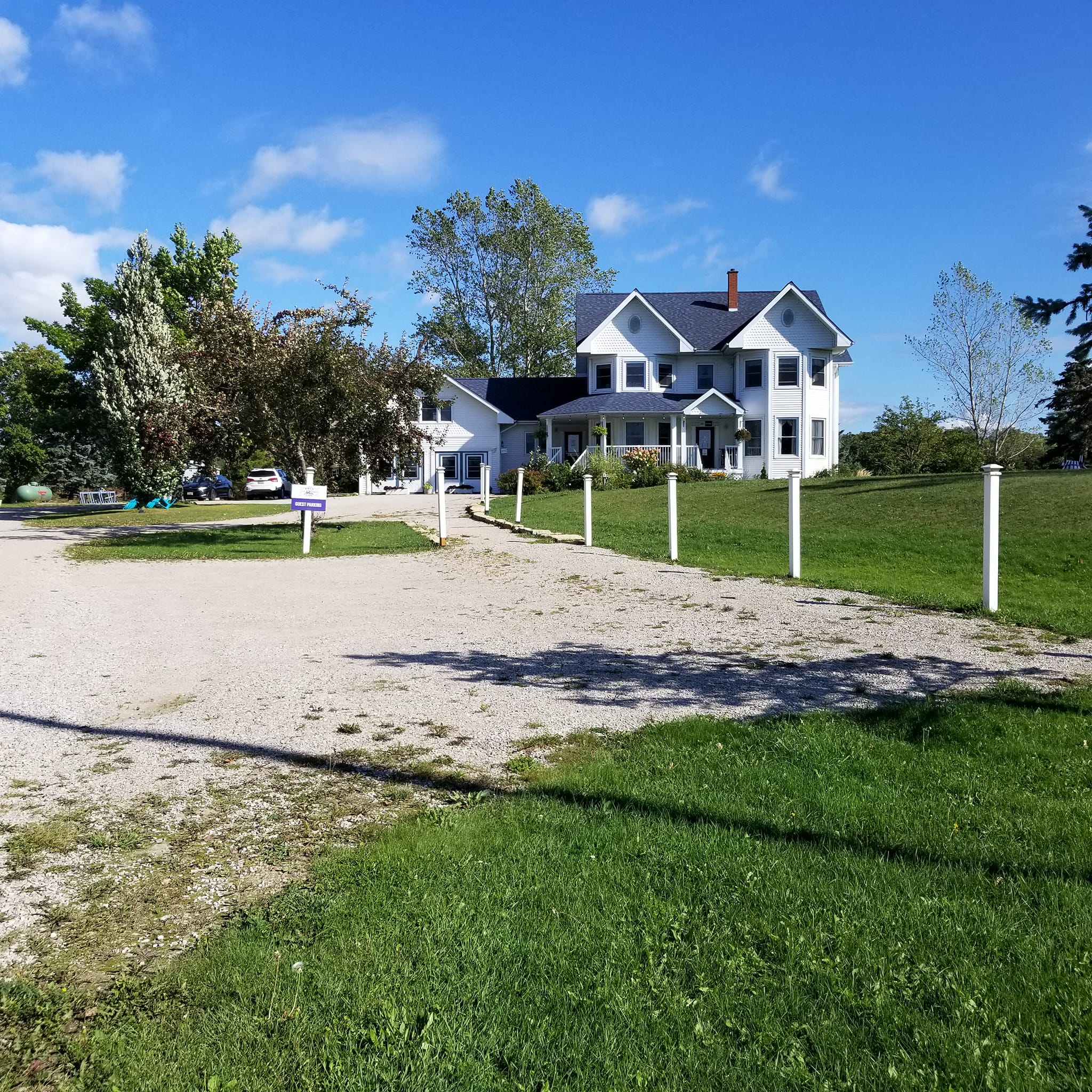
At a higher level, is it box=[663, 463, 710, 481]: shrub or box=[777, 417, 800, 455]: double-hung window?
box=[777, 417, 800, 455]: double-hung window

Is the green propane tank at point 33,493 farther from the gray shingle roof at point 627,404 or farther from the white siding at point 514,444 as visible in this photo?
the gray shingle roof at point 627,404

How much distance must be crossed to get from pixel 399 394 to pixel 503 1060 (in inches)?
807

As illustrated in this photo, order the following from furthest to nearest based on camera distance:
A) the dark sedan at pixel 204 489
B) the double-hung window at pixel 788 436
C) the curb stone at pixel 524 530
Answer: the dark sedan at pixel 204 489 → the double-hung window at pixel 788 436 → the curb stone at pixel 524 530

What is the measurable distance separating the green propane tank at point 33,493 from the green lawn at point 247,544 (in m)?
35.3

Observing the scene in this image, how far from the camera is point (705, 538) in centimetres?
1964

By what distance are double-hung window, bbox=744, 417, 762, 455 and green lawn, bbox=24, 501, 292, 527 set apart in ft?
76.3

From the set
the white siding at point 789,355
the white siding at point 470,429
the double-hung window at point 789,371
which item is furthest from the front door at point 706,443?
the white siding at point 470,429

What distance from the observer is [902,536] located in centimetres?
1828

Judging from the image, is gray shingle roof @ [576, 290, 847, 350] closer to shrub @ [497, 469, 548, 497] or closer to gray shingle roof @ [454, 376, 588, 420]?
gray shingle roof @ [454, 376, 588, 420]

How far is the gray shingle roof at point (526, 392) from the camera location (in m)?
53.2

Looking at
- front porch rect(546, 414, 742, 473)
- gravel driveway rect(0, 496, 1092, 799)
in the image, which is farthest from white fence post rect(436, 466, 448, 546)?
front porch rect(546, 414, 742, 473)

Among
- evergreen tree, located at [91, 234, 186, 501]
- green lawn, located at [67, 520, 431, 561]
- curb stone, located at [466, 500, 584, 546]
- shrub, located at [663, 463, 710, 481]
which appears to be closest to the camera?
green lawn, located at [67, 520, 431, 561]

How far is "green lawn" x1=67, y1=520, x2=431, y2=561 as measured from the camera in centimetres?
1919

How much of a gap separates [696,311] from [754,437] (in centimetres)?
904
